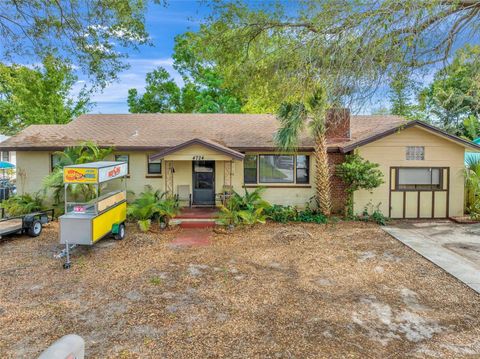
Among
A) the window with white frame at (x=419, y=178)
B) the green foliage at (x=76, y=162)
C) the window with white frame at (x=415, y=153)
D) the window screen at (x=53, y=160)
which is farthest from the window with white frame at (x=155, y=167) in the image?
the window with white frame at (x=415, y=153)

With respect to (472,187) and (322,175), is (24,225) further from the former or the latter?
(472,187)

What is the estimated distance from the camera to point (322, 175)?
12.3 metres

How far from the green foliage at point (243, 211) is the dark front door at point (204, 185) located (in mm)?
1752

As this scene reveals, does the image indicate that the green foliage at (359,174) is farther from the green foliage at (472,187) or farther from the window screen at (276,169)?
the green foliage at (472,187)

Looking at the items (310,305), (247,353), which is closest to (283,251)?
(310,305)

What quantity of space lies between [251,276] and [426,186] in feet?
31.1

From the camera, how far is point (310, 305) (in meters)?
5.57

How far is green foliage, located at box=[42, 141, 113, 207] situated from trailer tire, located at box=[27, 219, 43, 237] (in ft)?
6.07

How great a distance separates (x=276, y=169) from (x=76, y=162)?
7.70 metres

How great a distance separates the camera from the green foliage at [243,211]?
1091 centimetres

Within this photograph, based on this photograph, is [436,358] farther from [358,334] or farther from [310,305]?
[310,305]

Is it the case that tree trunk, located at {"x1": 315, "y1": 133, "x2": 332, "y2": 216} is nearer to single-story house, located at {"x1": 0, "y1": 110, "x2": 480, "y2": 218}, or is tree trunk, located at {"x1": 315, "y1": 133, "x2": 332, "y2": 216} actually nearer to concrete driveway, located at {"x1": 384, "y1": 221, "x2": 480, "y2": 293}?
single-story house, located at {"x1": 0, "y1": 110, "x2": 480, "y2": 218}

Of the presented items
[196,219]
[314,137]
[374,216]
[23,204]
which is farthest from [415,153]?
[23,204]

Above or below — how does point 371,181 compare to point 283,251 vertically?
above
